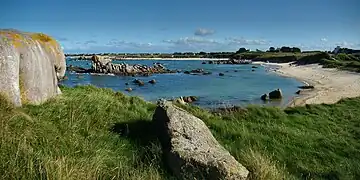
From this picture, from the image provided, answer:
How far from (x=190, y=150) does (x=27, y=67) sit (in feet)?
16.5

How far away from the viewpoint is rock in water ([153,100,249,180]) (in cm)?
700

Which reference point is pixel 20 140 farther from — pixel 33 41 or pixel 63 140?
pixel 33 41

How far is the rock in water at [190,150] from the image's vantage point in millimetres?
6996

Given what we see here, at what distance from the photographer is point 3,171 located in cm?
538

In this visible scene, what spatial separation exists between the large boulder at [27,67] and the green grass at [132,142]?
1.60 feet

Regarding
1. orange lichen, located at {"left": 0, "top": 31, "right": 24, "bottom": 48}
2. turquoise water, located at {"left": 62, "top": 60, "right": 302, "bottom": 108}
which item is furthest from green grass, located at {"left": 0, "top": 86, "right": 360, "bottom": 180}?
turquoise water, located at {"left": 62, "top": 60, "right": 302, "bottom": 108}

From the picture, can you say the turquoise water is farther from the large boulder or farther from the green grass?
the large boulder

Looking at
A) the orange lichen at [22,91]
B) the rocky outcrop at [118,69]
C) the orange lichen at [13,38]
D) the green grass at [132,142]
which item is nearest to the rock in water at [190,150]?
the green grass at [132,142]

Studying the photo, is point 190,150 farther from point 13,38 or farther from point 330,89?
point 330,89

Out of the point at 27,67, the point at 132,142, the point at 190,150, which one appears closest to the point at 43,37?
the point at 27,67

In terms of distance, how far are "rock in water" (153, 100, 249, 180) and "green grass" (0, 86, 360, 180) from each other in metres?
0.32

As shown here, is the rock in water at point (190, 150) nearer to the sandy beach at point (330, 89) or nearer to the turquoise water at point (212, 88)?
the turquoise water at point (212, 88)

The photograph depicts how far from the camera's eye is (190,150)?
775 cm

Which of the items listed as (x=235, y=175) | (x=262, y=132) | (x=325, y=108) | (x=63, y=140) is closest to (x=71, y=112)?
(x=63, y=140)
